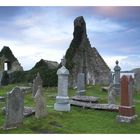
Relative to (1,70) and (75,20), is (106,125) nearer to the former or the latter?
(75,20)

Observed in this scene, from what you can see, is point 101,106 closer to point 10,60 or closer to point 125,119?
point 125,119


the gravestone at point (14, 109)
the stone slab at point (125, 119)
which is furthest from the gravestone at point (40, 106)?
the stone slab at point (125, 119)

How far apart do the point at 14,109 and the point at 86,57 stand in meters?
23.1

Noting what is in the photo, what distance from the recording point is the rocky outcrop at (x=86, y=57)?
113 feet

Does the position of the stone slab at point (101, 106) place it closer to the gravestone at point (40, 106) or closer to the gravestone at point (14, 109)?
the gravestone at point (40, 106)

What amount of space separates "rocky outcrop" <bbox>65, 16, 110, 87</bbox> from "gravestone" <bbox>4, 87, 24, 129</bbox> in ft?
69.4

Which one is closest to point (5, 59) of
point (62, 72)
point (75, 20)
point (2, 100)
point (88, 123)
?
point (75, 20)

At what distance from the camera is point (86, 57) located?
35406mm

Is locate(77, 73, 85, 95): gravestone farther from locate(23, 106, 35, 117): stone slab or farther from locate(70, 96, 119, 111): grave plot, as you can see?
locate(23, 106, 35, 117): stone slab

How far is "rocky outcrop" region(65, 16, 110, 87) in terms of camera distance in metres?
34.6

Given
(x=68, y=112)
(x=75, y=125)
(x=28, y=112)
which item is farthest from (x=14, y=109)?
(x=68, y=112)

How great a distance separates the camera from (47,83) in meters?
31.9

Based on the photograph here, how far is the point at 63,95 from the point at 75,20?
1961cm

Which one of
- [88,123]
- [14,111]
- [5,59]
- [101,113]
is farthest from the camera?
[5,59]
